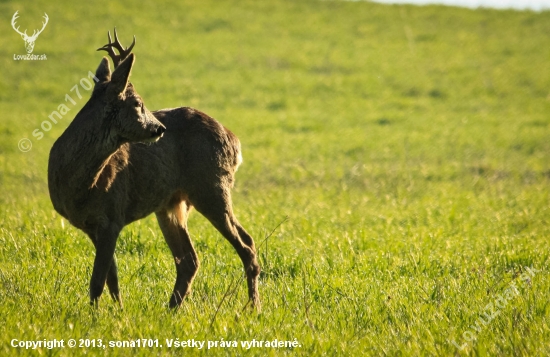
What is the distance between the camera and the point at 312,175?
643 inches

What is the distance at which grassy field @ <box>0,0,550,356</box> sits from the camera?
580 cm

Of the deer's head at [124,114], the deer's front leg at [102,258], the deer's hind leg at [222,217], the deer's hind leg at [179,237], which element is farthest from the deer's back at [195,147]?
the deer's front leg at [102,258]

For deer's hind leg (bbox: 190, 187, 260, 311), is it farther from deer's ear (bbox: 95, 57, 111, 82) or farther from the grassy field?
deer's ear (bbox: 95, 57, 111, 82)

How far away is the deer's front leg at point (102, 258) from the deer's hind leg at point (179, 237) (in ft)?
2.86

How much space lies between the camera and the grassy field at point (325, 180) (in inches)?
228

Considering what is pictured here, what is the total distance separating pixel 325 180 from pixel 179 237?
8.68 meters

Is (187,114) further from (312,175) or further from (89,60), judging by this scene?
(89,60)

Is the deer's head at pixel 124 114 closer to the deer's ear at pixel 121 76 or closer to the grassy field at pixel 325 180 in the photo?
the deer's ear at pixel 121 76

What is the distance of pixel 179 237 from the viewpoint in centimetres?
740

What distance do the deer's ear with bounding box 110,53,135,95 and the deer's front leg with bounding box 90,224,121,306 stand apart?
1.13 metres

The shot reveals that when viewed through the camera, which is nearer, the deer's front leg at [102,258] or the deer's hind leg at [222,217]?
the deer's front leg at [102,258]

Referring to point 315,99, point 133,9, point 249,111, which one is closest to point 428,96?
point 315,99

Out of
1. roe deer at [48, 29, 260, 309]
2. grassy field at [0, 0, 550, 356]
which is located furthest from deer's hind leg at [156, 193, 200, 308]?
grassy field at [0, 0, 550, 356]

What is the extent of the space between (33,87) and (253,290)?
19.5m
